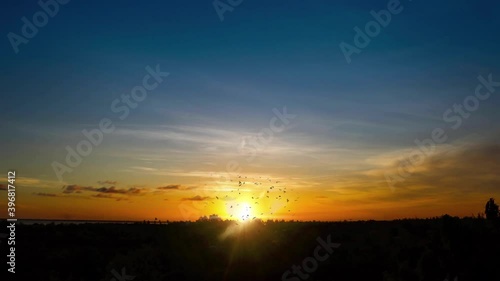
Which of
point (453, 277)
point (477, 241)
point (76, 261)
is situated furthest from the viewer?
point (76, 261)

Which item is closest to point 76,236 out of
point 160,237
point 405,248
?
point 160,237

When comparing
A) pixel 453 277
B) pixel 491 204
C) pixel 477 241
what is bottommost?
pixel 453 277

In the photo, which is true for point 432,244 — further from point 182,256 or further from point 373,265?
point 182,256

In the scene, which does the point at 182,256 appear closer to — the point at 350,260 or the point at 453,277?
the point at 350,260

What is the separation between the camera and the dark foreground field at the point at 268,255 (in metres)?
23.0

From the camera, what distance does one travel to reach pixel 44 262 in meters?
30.3

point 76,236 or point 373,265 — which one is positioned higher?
point 76,236

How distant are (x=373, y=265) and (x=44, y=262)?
65.5 feet

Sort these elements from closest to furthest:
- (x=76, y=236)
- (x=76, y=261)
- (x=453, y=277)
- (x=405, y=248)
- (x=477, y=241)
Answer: (x=453, y=277) → (x=477, y=241) → (x=405, y=248) → (x=76, y=261) → (x=76, y=236)

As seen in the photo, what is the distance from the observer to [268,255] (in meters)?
36.9

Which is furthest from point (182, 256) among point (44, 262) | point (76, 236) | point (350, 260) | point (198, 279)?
point (76, 236)

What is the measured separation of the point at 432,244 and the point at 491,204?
903 cm

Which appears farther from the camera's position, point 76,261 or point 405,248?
point 76,261

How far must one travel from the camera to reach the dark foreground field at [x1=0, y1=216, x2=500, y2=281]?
75.5ft
